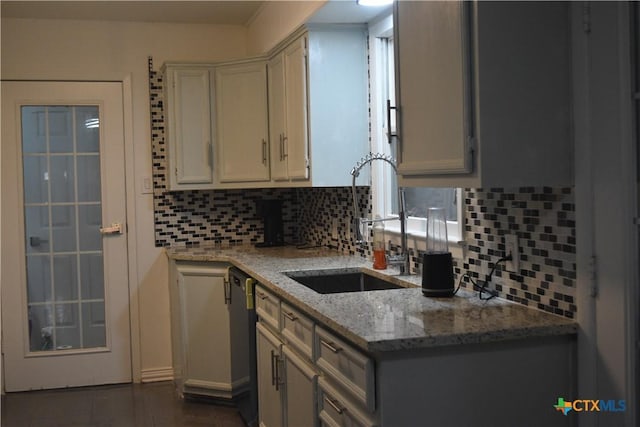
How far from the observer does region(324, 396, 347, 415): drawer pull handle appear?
2.16 meters

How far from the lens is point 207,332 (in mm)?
4145

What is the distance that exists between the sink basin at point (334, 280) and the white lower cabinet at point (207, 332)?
2.79ft

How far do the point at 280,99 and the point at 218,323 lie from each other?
1324 millimetres

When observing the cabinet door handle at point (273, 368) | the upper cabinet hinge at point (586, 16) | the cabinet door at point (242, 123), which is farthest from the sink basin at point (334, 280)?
A: the upper cabinet hinge at point (586, 16)

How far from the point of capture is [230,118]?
435cm

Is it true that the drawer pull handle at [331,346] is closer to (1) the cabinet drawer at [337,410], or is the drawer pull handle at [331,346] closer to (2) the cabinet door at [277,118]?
(1) the cabinet drawer at [337,410]

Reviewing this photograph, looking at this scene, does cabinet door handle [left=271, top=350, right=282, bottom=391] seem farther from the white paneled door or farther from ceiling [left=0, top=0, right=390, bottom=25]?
ceiling [left=0, top=0, right=390, bottom=25]

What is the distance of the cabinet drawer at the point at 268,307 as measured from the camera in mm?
2926

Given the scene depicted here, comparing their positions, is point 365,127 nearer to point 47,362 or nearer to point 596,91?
point 596,91

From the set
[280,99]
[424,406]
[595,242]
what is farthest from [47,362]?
[595,242]

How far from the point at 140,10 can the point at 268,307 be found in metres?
2.30

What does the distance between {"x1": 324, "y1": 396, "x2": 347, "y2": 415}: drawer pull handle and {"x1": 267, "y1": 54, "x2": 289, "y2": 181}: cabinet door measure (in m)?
1.81

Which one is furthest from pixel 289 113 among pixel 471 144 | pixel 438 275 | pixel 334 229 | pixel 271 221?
pixel 471 144

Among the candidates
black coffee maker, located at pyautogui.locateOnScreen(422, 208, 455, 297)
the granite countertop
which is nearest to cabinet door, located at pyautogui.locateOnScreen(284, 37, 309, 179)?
the granite countertop
